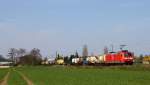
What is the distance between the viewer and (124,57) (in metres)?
82.7

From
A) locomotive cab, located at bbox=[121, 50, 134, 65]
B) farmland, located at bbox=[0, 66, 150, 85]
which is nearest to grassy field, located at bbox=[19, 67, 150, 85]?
farmland, located at bbox=[0, 66, 150, 85]

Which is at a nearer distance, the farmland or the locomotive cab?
the farmland

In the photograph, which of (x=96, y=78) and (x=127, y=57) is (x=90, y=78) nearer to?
Answer: (x=96, y=78)

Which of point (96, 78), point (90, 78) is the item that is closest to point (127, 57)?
point (90, 78)

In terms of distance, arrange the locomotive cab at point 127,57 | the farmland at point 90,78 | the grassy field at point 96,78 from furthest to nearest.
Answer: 1. the locomotive cab at point 127,57
2. the farmland at point 90,78
3. the grassy field at point 96,78

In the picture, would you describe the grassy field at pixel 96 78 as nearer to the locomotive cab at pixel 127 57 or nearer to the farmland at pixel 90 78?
the farmland at pixel 90 78

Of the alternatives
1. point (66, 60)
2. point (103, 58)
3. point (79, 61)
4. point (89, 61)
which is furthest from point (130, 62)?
point (66, 60)

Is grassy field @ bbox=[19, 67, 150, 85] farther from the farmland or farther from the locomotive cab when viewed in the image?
the locomotive cab

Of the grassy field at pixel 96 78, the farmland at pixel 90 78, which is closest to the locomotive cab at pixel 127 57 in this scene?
the farmland at pixel 90 78

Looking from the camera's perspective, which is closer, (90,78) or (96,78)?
(96,78)

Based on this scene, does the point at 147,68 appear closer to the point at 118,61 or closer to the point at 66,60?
the point at 118,61

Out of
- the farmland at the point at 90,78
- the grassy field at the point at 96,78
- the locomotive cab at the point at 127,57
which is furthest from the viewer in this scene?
the locomotive cab at the point at 127,57

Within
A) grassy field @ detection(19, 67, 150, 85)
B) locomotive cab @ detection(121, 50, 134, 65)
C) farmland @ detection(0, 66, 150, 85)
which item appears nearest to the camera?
grassy field @ detection(19, 67, 150, 85)

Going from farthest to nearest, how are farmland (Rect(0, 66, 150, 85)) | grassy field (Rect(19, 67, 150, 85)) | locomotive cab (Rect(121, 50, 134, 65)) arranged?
locomotive cab (Rect(121, 50, 134, 65))
farmland (Rect(0, 66, 150, 85))
grassy field (Rect(19, 67, 150, 85))
